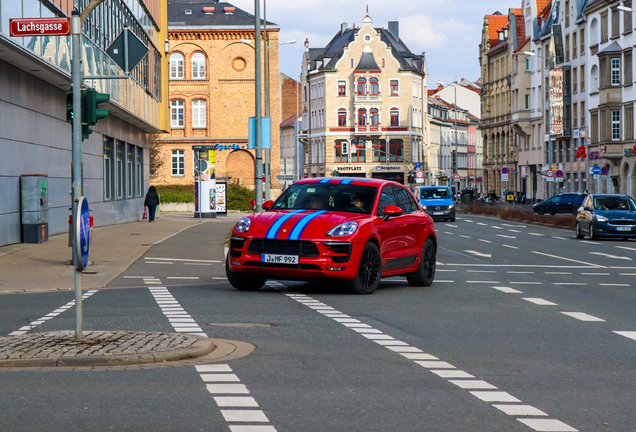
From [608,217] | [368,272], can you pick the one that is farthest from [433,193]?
[368,272]

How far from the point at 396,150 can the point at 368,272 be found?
347ft

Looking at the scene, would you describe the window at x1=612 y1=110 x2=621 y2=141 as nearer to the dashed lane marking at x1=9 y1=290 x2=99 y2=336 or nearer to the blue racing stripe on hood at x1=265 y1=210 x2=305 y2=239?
the blue racing stripe on hood at x1=265 y1=210 x2=305 y2=239

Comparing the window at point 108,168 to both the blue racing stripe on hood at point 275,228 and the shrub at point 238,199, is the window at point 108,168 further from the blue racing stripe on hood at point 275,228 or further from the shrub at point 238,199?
the shrub at point 238,199

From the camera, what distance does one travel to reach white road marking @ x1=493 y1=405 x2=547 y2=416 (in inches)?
247

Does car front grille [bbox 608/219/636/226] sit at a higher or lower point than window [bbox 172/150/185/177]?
lower

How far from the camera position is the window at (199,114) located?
282 ft

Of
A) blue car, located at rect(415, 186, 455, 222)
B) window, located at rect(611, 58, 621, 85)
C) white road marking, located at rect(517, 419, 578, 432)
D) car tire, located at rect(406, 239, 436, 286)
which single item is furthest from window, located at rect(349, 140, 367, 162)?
white road marking, located at rect(517, 419, 578, 432)

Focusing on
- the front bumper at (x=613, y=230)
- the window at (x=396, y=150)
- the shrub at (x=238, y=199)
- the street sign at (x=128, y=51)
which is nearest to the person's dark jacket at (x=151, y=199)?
the front bumper at (x=613, y=230)

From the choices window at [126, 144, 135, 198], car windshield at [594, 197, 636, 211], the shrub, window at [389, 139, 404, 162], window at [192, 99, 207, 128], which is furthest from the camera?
window at [389, 139, 404, 162]

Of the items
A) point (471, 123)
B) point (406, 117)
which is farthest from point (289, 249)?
point (471, 123)

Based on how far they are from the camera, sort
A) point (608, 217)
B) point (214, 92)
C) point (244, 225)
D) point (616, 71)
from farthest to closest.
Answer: point (214, 92) → point (616, 71) → point (608, 217) → point (244, 225)

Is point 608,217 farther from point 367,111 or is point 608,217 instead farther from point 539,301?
point 367,111

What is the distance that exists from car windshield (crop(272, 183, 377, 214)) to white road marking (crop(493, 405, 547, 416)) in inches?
332

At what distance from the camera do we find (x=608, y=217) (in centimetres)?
3453
